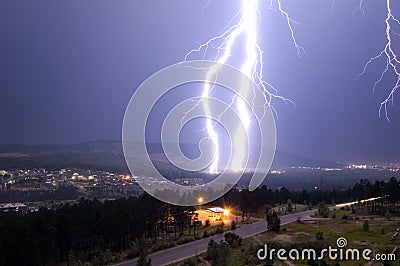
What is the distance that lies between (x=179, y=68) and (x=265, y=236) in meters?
17.5

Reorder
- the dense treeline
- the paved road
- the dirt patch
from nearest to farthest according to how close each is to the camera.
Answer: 1. the dense treeline
2. the paved road
3. the dirt patch

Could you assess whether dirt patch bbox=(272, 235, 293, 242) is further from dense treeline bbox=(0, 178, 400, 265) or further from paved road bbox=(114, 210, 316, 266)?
dense treeline bbox=(0, 178, 400, 265)

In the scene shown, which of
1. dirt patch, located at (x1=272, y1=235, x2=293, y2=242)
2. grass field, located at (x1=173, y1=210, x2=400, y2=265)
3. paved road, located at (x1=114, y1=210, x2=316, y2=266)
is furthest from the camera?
dirt patch, located at (x1=272, y1=235, x2=293, y2=242)

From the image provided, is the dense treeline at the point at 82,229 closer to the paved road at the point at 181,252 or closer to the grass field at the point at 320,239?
the paved road at the point at 181,252

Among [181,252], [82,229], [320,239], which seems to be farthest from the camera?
[82,229]

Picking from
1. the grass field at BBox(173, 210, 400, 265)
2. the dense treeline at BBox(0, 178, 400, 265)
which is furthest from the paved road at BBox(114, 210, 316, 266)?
the dense treeline at BBox(0, 178, 400, 265)

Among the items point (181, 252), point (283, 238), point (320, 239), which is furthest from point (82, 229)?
point (320, 239)

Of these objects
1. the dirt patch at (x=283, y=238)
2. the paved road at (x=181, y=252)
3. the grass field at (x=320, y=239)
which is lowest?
the paved road at (x=181, y=252)

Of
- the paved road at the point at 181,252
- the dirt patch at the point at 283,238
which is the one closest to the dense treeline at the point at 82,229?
the paved road at the point at 181,252

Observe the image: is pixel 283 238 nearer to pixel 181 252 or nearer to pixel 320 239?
pixel 320 239

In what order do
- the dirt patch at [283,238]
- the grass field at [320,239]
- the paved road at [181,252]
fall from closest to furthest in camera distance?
the grass field at [320,239]
the paved road at [181,252]
the dirt patch at [283,238]

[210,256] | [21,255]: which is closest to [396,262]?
[210,256]

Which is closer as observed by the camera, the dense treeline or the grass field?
the grass field

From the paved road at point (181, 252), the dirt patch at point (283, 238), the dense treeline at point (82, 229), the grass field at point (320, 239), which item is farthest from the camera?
the dirt patch at point (283, 238)
